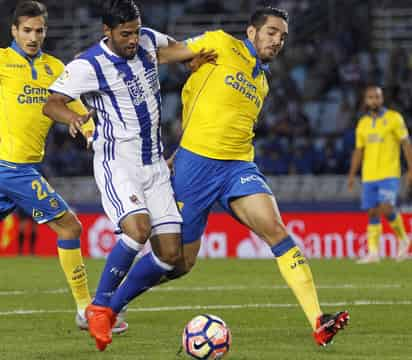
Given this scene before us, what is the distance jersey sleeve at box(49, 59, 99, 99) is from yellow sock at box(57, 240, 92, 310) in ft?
6.40

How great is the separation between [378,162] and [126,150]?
31.6 ft

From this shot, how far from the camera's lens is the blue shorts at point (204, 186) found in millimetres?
8094

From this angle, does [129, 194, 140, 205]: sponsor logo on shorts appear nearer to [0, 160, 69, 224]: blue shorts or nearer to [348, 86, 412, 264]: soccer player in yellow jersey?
[0, 160, 69, 224]: blue shorts

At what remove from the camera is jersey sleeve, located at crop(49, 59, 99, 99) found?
7496 millimetres

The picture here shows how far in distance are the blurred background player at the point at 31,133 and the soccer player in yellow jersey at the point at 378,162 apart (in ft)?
26.4

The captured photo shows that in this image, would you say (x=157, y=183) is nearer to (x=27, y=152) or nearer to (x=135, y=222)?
(x=135, y=222)

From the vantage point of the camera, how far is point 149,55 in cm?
785

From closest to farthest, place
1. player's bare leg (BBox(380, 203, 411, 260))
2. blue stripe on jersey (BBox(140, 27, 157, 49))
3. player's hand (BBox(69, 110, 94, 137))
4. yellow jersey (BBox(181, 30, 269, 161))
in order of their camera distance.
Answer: player's hand (BBox(69, 110, 94, 137)) → blue stripe on jersey (BBox(140, 27, 157, 49)) → yellow jersey (BBox(181, 30, 269, 161)) → player's bare leg (BBox(380, 203, 411, 260))

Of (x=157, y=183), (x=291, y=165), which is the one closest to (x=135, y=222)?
(x=157, y=183)

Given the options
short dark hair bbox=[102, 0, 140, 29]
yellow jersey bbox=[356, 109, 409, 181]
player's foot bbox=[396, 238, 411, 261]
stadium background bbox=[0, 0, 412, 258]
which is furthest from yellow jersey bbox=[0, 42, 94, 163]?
stadium background bbox=[0, 0, 412, 258]

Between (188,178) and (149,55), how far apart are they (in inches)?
38.4

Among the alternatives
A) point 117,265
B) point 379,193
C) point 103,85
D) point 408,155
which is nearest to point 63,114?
point 103,85

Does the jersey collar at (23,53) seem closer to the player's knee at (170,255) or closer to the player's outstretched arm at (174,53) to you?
the player's outstretched arm at (174,53)

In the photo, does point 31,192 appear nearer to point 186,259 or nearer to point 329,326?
point 186,259
